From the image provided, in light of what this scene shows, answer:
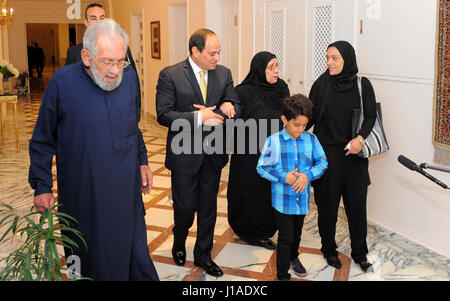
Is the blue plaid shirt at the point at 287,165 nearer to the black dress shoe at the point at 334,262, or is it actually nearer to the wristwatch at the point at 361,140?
the wristwatch at the point at 361,140

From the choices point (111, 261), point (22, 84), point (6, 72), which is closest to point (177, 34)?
point (6, 72)

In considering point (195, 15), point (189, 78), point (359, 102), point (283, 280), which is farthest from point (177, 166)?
point (195, 15)

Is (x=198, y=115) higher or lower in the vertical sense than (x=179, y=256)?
higher

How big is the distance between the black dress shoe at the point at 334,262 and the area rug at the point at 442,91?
969 mm

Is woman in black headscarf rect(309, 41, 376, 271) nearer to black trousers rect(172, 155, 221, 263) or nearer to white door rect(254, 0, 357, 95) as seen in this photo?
black trousers rect(172, 155, 221, 263)

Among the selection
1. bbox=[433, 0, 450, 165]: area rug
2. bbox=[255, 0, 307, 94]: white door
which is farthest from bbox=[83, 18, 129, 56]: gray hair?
bbox=[255, 0, 307, 94]: white door

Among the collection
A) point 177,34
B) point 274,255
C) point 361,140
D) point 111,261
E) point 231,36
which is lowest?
point 274,255

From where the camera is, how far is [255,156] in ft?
12.2

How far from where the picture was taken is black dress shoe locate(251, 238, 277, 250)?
383 cm

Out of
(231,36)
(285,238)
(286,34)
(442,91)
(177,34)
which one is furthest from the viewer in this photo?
(177,34)

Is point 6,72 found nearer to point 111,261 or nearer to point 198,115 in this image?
point 198,115

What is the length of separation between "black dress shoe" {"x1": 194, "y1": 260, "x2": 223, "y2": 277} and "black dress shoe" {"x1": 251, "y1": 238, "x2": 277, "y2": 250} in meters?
0.57

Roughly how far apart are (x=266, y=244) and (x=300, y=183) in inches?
38.8

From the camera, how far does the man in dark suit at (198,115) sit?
3.11 metres
